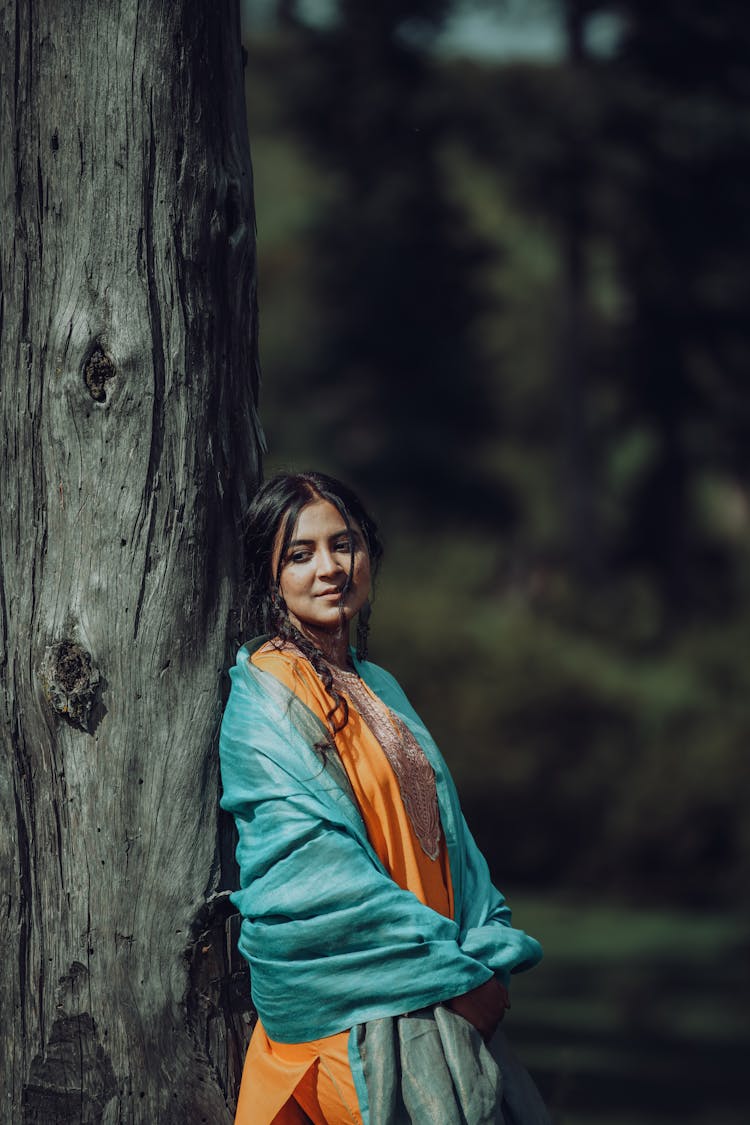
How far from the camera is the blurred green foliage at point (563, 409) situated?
44.8 ft

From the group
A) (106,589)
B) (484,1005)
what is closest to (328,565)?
(106,589)

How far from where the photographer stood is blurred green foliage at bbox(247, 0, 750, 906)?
1365 cm

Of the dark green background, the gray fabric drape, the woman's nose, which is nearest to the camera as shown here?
the gray fabric drape

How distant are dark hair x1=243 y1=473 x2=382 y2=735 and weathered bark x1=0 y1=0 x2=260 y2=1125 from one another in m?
0.11

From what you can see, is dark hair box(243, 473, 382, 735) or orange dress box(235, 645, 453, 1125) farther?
dark hair box(243, 473, 382, 735)

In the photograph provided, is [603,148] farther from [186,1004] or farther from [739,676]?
[186,1004]

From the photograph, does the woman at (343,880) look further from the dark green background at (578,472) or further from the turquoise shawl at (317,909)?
the dark green background at (578,472)

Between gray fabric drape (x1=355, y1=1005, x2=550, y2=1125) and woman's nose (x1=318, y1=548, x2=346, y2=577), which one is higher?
woman's nose (x1=318, y1=548, x2=346, y2=577)

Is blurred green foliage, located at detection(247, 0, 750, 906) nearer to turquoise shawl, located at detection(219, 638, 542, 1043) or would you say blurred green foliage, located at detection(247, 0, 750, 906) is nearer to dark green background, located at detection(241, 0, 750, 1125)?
dark green background, located at detection(241, 0, 750, 1125)

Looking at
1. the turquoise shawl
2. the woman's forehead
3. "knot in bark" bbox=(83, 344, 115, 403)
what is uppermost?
"knot in bark" bbox=(83, 344, 115, 403)

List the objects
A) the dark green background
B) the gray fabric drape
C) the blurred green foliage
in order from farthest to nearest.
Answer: the blurred green foliage < the dark green background < the gray fabric drape

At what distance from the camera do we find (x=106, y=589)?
9.69 ft

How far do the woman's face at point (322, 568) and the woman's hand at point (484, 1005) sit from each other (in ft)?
2.20

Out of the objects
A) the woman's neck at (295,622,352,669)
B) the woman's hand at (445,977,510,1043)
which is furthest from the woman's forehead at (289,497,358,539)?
the woman's hand at (445,977,510,1043)
